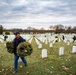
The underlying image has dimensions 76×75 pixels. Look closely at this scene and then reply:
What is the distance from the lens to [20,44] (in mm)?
9398

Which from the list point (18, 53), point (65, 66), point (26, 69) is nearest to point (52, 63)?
point (65, 66)

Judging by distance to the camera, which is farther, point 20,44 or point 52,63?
point 52,63

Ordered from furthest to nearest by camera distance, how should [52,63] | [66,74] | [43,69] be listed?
[52,63]
[43,69]
[66,74]

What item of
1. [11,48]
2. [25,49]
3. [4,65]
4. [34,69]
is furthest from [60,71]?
[4,65]

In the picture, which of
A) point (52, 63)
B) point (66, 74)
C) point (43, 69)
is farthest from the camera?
point (52, 63)

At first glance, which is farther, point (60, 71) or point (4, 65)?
point (4, 65)

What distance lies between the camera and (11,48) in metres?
9.95

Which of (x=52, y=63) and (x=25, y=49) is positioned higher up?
(x=25, y=49)

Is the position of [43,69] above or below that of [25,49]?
below

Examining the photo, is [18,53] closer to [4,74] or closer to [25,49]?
[25,49]

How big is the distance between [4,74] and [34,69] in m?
1.44

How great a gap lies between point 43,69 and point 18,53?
1470mm

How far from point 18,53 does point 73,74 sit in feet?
8.55

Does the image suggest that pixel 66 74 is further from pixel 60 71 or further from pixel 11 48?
pixel 11 48
